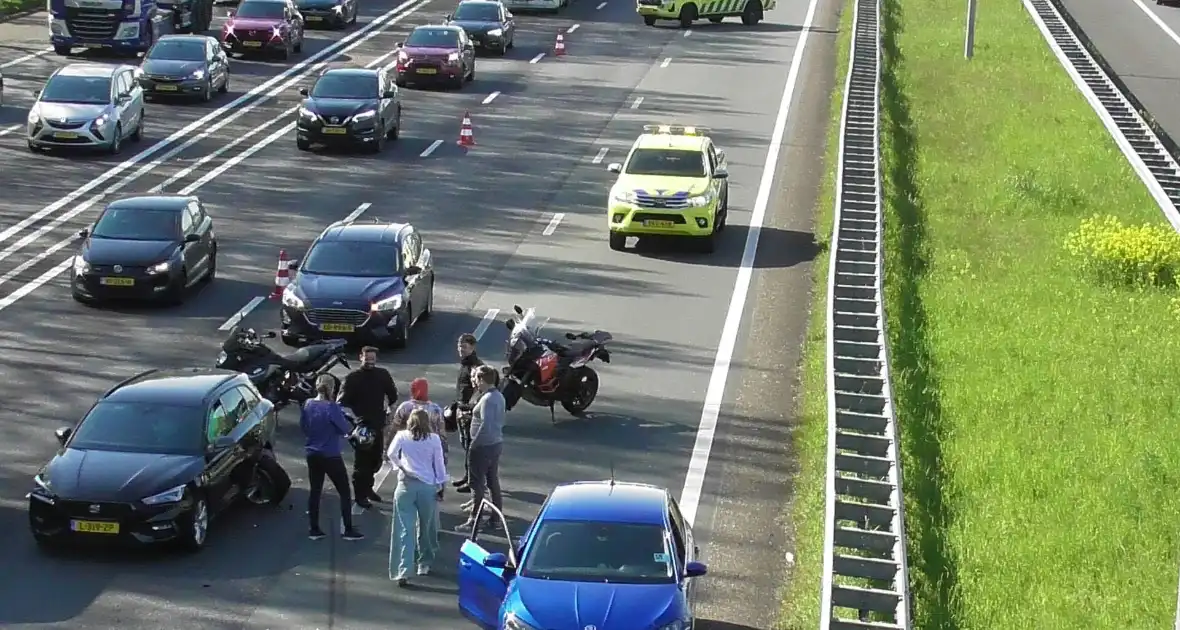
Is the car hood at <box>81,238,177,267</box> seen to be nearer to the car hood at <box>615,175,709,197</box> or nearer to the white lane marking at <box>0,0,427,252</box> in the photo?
the white lane marking at <box>0,0,427,252</box>

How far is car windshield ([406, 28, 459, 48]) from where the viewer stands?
1852 inches

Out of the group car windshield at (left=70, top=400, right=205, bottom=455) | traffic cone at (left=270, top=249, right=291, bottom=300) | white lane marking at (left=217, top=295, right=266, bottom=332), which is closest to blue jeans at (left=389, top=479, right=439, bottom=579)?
car windshield at (left=70, top=400, right=205, bottom=455)

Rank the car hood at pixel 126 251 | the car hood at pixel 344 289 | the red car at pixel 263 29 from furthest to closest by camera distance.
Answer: the red car at pixel 263 29
the car hood at pixel 126 251
the car hood at pixel 344 289

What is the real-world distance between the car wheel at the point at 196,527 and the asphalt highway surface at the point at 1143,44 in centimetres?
3109

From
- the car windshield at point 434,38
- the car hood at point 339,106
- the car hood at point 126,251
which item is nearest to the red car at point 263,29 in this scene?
the car windshield at point 434,38

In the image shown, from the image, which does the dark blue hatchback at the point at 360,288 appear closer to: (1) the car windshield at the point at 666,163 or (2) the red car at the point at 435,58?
(1) the car windshield at the point at 666,163

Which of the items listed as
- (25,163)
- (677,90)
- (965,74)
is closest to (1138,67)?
(965,74)

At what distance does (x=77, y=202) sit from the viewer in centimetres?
3288

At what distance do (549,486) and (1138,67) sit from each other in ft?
127

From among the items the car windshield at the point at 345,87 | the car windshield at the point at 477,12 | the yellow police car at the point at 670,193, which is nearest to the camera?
the yellow police car at the point at 670,193

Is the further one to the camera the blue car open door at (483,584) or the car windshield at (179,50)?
the car windshield at (179,50)

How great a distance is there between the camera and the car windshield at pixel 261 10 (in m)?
50.0

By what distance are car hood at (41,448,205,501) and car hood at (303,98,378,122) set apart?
69.7 ft

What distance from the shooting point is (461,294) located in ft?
90.7
